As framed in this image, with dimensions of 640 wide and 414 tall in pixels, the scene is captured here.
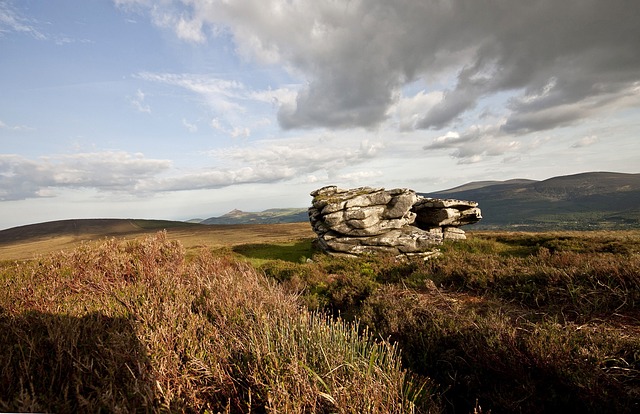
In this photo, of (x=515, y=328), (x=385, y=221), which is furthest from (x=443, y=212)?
(x=515, y=328)

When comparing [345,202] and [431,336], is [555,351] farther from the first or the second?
[345,202]

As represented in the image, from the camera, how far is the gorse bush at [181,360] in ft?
9.04

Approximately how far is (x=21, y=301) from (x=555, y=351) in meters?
8.67

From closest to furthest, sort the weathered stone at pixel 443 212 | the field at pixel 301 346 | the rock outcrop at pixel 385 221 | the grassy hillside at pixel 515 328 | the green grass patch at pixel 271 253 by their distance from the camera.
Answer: the field at pixel 301 346, the grassy hillside at pixel 515 328, the rock outcrop at pixel 385 221, the green grass patch at pixel 271 253, the weathered stone at pixel 443 212

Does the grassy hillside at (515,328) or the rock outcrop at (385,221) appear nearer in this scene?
the grassy hillside at (515,328)

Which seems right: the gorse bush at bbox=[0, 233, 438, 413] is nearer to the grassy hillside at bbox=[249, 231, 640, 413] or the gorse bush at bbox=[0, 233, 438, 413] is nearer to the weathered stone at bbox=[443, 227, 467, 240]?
the grassy hillside at bbox=[249, 231, 640, 413]

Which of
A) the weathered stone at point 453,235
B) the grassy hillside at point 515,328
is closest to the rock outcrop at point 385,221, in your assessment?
the weathered stone at point 453,235

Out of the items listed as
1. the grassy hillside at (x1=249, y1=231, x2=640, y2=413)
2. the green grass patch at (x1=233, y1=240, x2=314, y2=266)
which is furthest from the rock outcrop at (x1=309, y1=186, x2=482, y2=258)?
the grassy hillside at (x1=249, y1=231, x2=640, y2=413)

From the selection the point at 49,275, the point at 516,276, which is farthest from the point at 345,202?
the point at 49,275

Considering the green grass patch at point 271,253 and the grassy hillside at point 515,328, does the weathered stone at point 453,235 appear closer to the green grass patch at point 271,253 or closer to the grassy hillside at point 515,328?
the grassy hillside at point 515,328

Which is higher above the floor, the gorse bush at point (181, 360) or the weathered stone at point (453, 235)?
the gorse bush at point (181, 360)

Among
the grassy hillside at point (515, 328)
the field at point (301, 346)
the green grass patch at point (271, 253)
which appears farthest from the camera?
the green grass patch at point (271, 253)

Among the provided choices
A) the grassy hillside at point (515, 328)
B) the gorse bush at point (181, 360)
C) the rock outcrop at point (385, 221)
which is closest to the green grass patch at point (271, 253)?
the rock outcrop at point (385, 221)

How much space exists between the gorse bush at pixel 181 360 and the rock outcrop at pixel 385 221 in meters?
11.8
